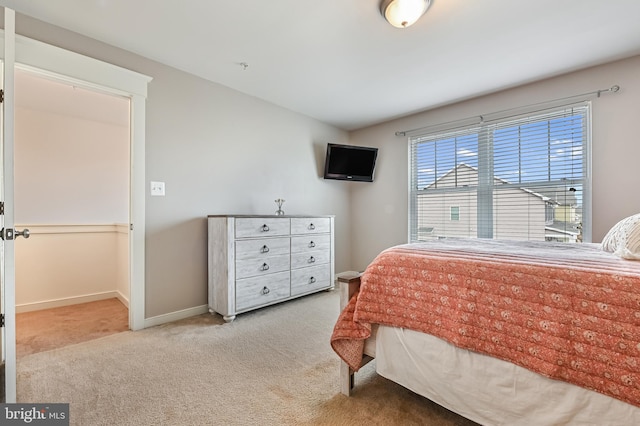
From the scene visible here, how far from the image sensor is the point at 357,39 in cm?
215

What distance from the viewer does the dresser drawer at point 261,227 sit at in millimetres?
2604

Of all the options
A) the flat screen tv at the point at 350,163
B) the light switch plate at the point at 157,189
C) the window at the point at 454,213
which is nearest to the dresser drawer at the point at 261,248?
the light switch plate at the point at 157,189

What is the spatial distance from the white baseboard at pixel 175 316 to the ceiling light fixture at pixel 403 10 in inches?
117

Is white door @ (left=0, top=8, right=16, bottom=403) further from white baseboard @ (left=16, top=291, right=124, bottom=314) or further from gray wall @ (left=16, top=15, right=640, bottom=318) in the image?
white baseboard @ (left=16, top=291, right=124, bottom=314)

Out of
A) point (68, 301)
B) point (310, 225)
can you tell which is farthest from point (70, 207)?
point (310, 225)

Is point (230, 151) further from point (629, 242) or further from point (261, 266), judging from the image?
point (629, 242)

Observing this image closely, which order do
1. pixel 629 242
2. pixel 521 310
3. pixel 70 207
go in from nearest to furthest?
pixel 521 310, pixel 629 242, pixel 70 207

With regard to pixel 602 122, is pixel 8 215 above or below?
below

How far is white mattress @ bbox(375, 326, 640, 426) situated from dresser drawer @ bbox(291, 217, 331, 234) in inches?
73.0

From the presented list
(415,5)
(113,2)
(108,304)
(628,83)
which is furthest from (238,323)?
(628,83)

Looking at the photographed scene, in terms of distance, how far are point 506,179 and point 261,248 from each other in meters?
2.80

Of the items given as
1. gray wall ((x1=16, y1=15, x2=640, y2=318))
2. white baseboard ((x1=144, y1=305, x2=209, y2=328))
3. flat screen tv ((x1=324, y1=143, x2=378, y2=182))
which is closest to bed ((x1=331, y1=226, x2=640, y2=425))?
gray wall ((x1=16, y1=15, x2=640, y2=318))

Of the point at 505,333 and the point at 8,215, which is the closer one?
the point at 505,333

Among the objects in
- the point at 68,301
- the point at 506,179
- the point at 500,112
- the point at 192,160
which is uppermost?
the point at 500,112
